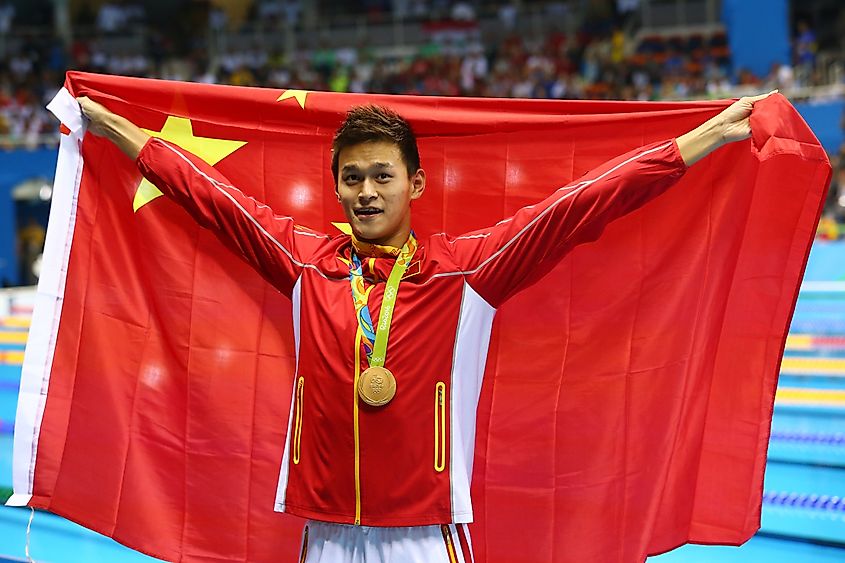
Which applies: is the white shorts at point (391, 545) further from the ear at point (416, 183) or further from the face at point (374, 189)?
the ear at point (416, 183)

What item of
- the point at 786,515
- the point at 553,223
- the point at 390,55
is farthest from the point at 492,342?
the point at 390,55

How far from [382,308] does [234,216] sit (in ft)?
1.71

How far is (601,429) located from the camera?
2871mm

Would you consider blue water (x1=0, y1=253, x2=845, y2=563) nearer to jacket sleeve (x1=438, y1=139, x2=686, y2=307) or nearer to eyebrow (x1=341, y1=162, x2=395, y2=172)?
jacket sleeve (x1=438, y1=139, x2=686, y2=307)

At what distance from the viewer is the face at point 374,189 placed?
7.42 feet

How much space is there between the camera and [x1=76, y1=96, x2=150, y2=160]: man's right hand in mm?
2680

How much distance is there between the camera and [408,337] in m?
2.23

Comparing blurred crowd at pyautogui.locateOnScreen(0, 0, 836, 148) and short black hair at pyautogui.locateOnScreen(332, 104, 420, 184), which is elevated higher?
blurred crowd at pyautogui.locateOnScreen(0, 0, 836, 148)

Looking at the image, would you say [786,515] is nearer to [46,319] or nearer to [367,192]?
[367,192]

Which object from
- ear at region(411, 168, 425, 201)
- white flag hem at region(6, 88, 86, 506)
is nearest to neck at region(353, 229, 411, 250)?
ear at region(411, 168, 425, 201)

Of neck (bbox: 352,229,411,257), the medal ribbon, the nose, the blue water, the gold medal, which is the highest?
the nose

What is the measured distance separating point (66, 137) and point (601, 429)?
1.92m

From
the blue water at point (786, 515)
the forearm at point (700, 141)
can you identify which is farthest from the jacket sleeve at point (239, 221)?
the blue water at point (786, 515)

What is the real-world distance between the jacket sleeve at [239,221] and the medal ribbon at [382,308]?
181 millimetres
